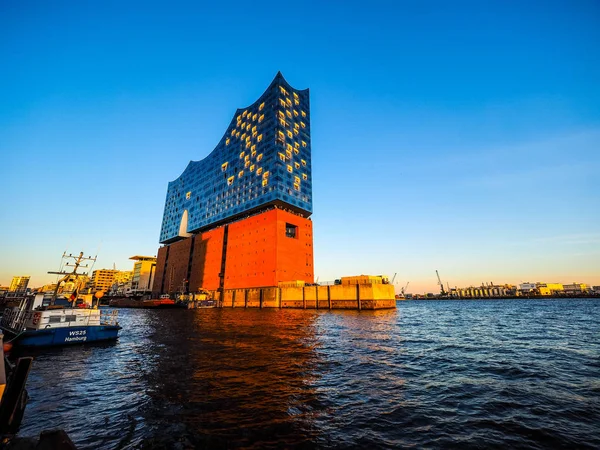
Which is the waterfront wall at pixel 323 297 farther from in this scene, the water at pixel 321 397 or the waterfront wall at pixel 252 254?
the water at pixel 321 397

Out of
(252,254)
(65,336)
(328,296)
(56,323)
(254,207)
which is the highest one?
(254,207)

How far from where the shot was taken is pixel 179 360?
1598 centimetres

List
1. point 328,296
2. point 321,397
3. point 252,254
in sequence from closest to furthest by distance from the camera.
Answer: point 321,397 → point 328,296 → point 252,254

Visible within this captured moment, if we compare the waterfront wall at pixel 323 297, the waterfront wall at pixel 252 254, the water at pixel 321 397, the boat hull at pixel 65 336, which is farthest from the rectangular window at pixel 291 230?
the water at pixel 321 397

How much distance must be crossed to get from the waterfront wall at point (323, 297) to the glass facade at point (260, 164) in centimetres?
2626

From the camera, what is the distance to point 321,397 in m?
9.85

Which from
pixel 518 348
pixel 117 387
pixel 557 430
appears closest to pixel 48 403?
pixel 117 387

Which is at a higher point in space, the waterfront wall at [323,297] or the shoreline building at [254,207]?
the shoreline building at [254,207]

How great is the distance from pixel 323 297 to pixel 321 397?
5661cm

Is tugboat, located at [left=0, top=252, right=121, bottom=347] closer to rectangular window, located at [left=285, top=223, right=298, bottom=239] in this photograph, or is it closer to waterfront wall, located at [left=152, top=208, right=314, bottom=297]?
waterfront wall, located at [left=152, top=208, right=314, bottom=297]

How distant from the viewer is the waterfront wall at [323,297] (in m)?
60.1

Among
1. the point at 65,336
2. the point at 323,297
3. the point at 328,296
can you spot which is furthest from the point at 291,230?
the point at 65,336

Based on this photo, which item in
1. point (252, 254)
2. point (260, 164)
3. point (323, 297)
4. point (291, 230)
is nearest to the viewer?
point (323, 297)

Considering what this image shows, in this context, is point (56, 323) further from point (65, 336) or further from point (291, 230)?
point (291, 230)
